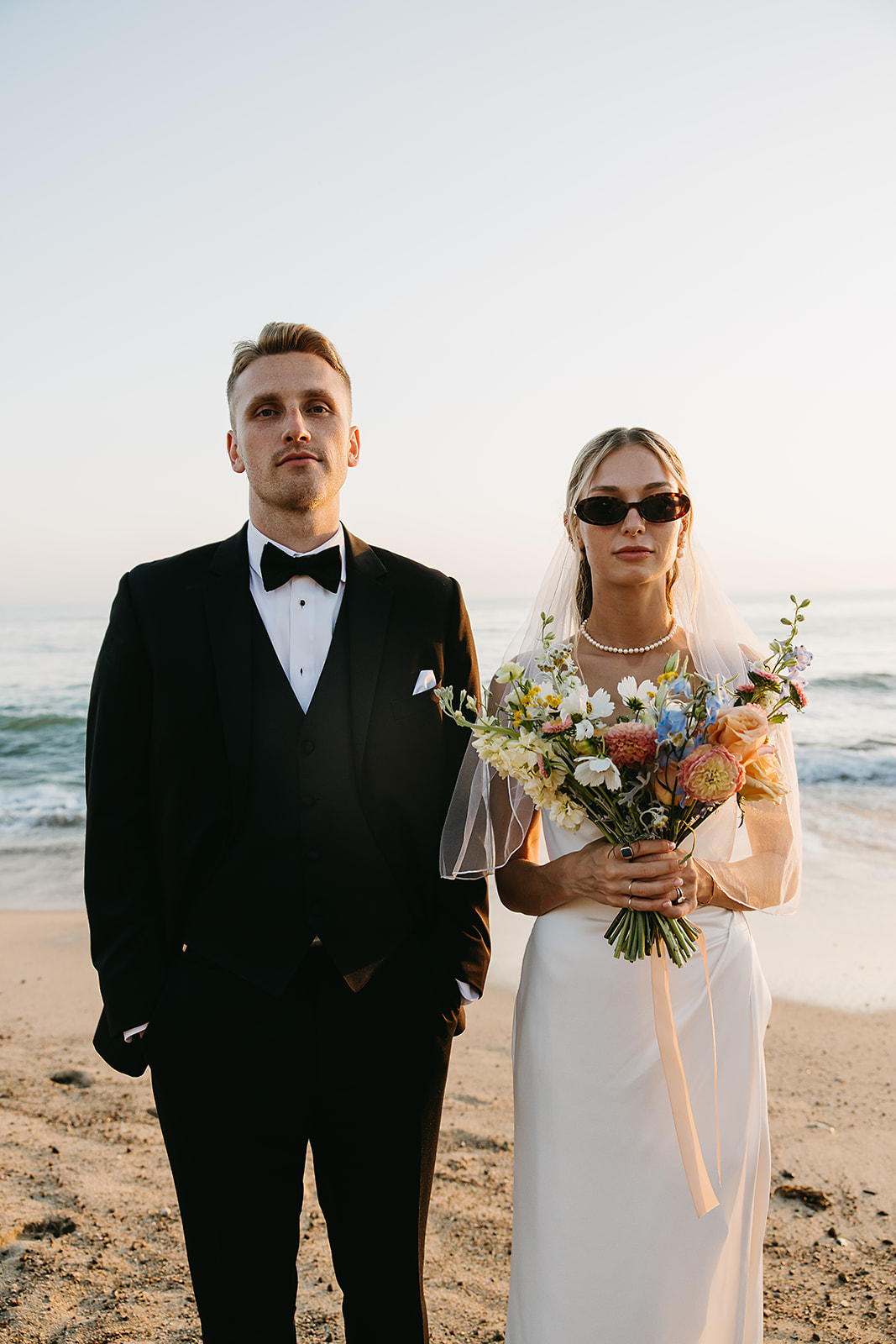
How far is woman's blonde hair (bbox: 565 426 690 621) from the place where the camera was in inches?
118

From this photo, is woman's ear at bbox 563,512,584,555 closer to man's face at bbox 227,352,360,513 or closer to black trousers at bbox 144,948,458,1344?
man's face at bbox 227,352,360,513

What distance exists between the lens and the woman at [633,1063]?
8.21 feet

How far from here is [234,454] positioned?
2.93m

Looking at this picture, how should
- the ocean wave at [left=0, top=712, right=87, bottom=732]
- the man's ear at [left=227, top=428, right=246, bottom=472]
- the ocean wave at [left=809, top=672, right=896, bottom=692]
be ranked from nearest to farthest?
the man's ear at [left=227, top=428, right=246, bottom=472], the ocean wave at [left=0, top=712, right=87, bottom=732], the ocean wave at [left=809, top=672, right=896, bottom=692]

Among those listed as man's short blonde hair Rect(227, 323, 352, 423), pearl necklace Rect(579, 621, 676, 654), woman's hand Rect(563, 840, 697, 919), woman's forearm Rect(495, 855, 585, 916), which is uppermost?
man's short blonde hair Rect(227, 323, 352, 423)

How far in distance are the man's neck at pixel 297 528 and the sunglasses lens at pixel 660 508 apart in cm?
95

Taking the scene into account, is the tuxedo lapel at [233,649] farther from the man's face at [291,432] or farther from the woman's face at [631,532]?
the woman's face at [631,532]

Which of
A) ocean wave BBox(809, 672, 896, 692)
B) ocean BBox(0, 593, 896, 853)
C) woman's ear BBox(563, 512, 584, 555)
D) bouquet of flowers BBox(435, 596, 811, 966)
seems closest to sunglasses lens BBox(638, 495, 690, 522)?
woman's ear BBox(563, 512, 584, 555)

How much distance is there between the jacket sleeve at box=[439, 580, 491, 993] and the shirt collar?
388 mm

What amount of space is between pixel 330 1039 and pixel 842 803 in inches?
459

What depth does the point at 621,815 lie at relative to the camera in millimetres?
2420

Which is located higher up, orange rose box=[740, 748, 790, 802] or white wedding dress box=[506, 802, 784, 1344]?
orange rose box=[740, 748, 790, 802]

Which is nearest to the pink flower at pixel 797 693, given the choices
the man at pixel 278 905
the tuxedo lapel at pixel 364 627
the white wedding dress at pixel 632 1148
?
the white wedding dress at pixel 632 1148

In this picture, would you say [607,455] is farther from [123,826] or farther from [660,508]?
[123,826]
